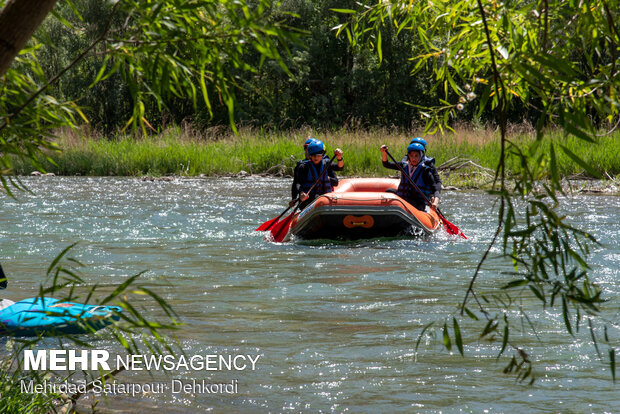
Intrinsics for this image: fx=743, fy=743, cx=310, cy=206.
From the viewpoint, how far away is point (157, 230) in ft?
31.9

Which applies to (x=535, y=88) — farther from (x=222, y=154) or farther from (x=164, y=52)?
(x=222, y=154)

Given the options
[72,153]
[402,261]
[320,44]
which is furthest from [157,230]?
[320,44]

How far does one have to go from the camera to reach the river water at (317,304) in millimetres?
3549

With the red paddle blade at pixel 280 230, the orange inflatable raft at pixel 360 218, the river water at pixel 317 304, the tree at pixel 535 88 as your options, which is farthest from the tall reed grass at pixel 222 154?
the tree at pixel 535 88

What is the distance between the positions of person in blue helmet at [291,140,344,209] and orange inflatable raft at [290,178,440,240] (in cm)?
63

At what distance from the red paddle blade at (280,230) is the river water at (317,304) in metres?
0.19

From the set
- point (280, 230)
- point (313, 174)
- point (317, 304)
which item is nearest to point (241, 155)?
point (313, 174)

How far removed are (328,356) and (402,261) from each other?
3441 mm

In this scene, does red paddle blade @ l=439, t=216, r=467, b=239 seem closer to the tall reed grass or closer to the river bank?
the river bank

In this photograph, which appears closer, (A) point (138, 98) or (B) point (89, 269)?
(A) point (138, 98)

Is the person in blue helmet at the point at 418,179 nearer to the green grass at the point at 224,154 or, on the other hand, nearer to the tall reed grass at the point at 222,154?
the green grass at the point at 224,154

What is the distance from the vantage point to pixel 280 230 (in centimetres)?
909

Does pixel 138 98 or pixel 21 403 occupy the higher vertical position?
pixel 138 98

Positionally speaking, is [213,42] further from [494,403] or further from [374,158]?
[374,158]
